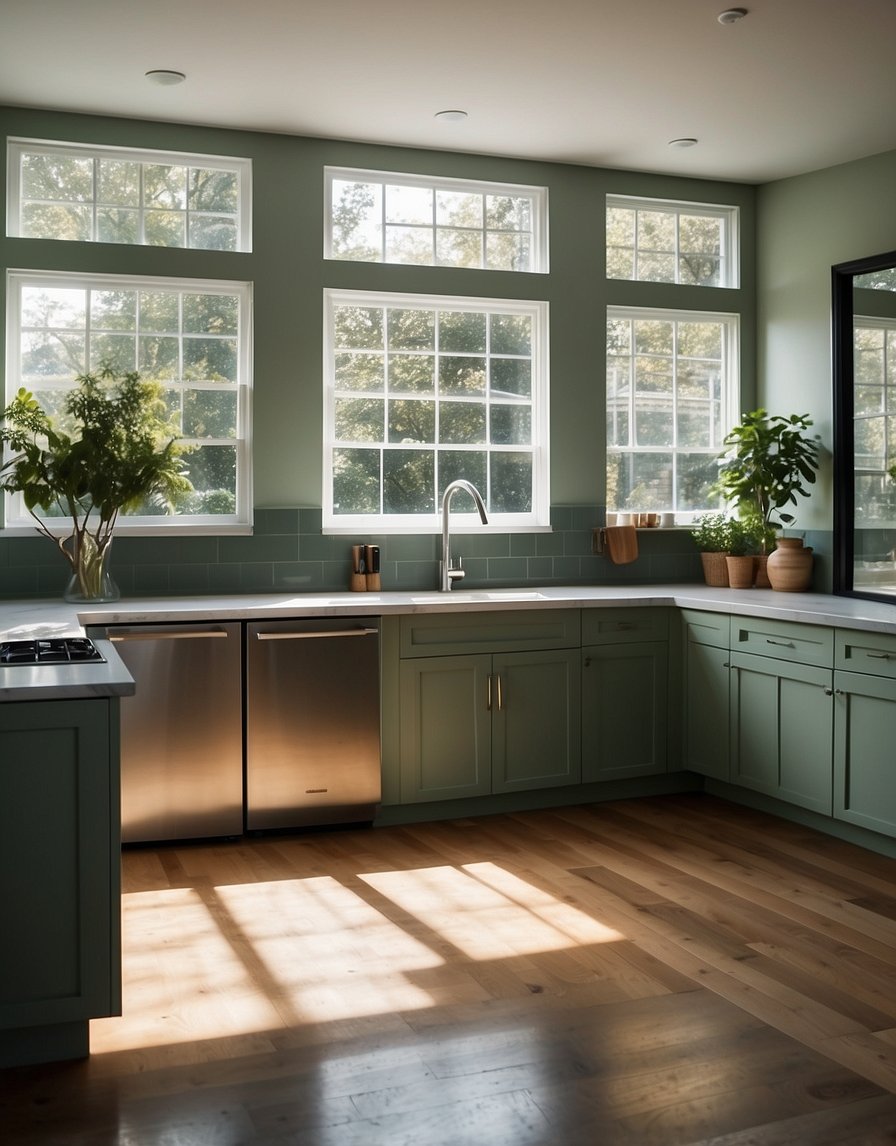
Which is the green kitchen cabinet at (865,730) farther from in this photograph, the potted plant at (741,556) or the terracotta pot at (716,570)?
the terracotta pot at (716,570)

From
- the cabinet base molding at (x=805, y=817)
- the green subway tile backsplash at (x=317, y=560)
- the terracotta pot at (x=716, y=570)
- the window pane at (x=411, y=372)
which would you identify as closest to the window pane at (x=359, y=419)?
the window pane at (x=411, y=372)

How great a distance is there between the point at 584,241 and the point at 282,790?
3.00 m

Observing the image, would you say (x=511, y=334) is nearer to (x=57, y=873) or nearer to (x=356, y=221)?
(x=356, y=221)

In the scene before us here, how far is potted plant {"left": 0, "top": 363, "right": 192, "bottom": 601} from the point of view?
4527 millimetres

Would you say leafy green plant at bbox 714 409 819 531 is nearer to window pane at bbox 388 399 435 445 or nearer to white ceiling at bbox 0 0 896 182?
white ceiling at bbox 0 0 896 182

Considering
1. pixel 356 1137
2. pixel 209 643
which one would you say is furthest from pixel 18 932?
pixel 209 643

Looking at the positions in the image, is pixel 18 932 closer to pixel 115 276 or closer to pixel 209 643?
pixel 209 643

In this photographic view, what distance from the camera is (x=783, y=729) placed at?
4.74m

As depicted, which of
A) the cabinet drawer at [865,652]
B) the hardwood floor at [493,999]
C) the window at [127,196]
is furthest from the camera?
the window at [127,196]

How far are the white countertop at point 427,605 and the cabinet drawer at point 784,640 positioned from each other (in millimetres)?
50

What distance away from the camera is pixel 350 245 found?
5.38m

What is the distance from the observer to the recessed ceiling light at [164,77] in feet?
14.3

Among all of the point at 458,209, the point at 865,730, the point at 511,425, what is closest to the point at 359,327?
the point at 458,209

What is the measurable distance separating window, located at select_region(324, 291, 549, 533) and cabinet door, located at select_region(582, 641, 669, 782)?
0.90 m
